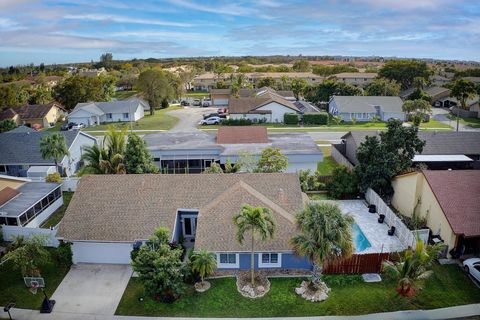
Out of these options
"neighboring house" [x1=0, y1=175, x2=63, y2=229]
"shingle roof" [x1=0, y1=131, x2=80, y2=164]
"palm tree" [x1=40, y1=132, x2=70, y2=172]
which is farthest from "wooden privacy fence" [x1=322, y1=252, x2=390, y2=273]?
"shingle roof" [x1=0, y1=131, x2=80, y2=164]

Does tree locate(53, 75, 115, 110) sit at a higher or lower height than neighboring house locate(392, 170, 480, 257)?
higher

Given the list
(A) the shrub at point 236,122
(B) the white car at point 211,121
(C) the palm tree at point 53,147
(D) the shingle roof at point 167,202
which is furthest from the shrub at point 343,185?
(B) the white car at point 211,121

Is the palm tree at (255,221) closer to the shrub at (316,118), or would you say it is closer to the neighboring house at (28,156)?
the neighboring house at (28,156)

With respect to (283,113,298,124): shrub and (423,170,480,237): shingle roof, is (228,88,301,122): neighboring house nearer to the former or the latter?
(283,113,298,124): shrub

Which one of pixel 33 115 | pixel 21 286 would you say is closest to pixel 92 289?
pixel 21 286

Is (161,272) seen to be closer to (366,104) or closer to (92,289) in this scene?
(92,289)

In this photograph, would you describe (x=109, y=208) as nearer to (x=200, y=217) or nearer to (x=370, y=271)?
(x=200, y=217)

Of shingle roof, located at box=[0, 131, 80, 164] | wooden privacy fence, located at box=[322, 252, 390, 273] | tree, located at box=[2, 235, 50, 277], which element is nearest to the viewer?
tree, located at box=[2, 235, 50, 277]

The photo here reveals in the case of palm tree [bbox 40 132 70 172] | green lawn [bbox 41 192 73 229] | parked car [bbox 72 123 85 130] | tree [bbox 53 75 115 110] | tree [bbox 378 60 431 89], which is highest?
tree [bbox 378 60 431 89]
